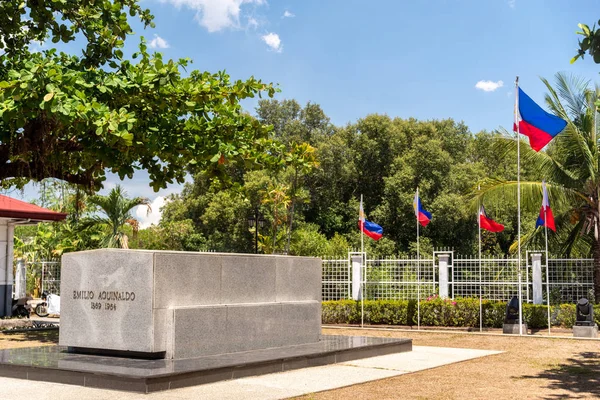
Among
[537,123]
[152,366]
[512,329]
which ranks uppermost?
[537,123]

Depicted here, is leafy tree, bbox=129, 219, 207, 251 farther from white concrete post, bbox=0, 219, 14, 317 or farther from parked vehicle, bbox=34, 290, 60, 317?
white concrete post, bbox=0, 219, 14, 317

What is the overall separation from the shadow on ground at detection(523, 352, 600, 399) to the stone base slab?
334cm

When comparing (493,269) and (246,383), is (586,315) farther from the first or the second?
(246,383)

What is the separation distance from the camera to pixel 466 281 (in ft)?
71.2

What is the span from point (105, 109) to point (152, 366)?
177 inches

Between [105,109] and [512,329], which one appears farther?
[512,329]

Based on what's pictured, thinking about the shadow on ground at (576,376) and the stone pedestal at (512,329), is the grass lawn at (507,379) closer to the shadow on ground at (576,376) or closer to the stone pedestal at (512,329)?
the shadow on ground at (576,376)

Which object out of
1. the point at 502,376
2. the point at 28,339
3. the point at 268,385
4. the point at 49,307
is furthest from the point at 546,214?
the point at 49,307

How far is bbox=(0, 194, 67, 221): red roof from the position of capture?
2002cm

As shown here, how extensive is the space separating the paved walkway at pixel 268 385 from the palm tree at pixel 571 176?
1083 cm

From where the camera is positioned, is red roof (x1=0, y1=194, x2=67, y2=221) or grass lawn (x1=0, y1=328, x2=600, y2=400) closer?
grass lawn (x1=0, y1=328, x2=600, y2=400)

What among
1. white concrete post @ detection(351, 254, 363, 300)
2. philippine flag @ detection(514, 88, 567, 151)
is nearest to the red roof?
white concrete post @ detection(351, 254, 363, 300)

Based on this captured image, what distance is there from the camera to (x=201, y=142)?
1406cm

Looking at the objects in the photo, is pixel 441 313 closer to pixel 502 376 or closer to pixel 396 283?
pixel 396 283
